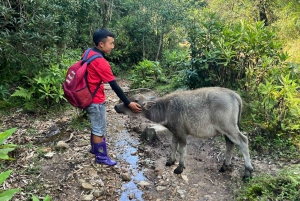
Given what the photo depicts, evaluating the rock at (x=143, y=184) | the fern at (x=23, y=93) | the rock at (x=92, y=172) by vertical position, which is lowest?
the rock at (x=143, y=184)

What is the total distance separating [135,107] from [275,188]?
2.83 metres

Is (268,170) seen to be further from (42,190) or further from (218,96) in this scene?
(42,190)

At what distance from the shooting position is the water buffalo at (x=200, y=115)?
16.3ft

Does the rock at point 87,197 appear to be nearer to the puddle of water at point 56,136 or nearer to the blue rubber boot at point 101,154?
the blue rubber boot at point 101,154

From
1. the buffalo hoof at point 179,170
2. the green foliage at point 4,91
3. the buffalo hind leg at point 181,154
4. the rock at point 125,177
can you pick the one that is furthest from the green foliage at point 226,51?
the green foliage at point 4,91

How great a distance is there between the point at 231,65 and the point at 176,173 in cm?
368

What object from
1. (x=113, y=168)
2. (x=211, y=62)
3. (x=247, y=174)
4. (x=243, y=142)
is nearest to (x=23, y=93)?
(x=113, y=168)

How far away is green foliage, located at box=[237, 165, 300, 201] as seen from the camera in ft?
13.3

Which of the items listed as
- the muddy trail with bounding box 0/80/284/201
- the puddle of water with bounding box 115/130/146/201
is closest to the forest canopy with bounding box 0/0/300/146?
the muddy trail with bounding box 0/80/284/201

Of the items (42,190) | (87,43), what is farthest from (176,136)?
(87,43)

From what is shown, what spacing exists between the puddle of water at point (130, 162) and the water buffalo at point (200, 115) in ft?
2.45

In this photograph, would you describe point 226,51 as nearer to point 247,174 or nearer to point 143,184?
point 247,174

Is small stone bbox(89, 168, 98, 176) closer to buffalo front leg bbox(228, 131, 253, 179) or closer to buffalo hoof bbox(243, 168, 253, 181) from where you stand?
buffalo front leg bbox(228, 131, 253, 179)

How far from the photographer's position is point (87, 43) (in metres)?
15.8
